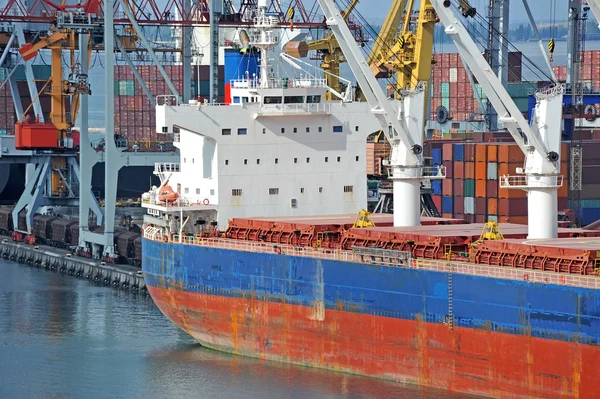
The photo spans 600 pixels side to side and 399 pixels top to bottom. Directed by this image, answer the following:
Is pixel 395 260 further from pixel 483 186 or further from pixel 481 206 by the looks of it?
pixel 483 186

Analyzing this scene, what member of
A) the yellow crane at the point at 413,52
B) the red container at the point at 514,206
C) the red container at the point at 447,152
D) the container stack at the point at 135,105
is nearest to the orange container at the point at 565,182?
the red container at the point at 514,206

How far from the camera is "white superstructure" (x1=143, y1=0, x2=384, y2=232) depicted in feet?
135

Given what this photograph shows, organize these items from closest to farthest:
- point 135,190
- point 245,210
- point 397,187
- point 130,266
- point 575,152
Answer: point 397,187
point 245,210
point 575,152
point 130,266
point 135,190

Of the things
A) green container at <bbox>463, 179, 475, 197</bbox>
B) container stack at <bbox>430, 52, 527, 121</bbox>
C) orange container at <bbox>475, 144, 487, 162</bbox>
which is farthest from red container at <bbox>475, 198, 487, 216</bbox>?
container stack at <bbox>430, 52, 527, 121</bbox>

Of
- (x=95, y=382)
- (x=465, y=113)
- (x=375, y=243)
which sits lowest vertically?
(x=95, y=382)

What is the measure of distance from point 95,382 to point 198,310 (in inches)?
188

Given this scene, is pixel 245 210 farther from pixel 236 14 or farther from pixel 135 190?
pixel 135 190

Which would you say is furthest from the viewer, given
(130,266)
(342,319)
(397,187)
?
(130,266)

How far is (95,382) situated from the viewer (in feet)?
120

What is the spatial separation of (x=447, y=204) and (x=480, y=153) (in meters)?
2.92

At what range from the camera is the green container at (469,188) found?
50.7 m

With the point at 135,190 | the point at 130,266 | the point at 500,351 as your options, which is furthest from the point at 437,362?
the point at 135,190

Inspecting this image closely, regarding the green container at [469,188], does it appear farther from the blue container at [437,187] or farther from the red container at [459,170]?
the blue container at [437,187]

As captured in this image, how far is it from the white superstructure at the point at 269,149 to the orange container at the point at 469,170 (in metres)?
8.99
